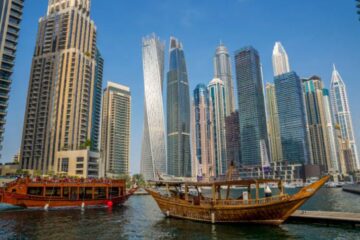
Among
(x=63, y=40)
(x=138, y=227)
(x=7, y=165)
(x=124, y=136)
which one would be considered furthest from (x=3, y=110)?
(x=124, y=136)

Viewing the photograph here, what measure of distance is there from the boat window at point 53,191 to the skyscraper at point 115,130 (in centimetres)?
12056

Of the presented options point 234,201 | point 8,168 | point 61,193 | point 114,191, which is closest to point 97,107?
point 8,168

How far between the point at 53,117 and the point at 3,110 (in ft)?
115

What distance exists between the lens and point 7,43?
3206 inches

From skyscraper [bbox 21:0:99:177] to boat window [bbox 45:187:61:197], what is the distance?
199 feet

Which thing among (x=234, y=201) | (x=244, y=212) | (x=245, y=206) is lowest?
(x=244, y=212)

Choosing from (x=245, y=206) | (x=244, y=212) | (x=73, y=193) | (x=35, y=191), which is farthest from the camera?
(x=73, y=193)

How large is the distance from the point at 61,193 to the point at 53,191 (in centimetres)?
133

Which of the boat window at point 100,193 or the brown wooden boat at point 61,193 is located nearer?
the brown wooden boat at point 61,193

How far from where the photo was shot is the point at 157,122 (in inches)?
7810

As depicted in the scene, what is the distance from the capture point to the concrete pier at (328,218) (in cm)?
2425

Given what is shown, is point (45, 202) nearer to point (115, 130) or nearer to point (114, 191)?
point (114, 191)

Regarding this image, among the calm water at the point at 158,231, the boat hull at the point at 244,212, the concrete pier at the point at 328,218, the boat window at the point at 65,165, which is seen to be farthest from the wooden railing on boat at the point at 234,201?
the boat window at the point at 65,165

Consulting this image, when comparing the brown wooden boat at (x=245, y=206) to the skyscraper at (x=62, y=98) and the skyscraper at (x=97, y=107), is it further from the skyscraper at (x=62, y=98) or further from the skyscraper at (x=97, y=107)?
the skyscraper at (x=97, y=107)
